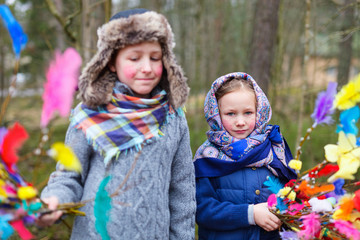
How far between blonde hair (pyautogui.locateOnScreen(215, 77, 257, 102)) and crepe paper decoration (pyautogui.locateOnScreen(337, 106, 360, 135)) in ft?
2.39

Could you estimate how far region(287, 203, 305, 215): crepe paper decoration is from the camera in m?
1.90

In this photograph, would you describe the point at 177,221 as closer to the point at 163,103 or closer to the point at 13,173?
the point at 163,103

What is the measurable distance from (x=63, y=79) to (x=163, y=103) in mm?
657

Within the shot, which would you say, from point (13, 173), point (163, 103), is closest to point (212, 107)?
point (163, 103)

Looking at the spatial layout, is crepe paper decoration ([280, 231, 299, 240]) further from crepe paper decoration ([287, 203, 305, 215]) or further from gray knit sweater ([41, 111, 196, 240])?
gray knit sweater ([41, 111, 196, 240])

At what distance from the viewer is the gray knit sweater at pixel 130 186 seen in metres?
1.72

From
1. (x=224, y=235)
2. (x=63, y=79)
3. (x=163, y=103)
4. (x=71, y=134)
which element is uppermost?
(x=63, y=79)

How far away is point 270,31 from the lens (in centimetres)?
445

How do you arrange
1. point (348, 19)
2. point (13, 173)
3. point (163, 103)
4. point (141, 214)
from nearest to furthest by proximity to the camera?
1. point (13, 173)
2. point (141, 214)
3. point (163, 103)
4. point (348, 19)

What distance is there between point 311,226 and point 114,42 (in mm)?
1340

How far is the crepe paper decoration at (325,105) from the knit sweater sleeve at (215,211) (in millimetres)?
687

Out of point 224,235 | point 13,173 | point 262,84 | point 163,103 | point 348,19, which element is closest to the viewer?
point 13,173

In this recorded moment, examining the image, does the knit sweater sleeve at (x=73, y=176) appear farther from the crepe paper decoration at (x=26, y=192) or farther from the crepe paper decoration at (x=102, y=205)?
the crepe paper decoration at (x=26, y=192)

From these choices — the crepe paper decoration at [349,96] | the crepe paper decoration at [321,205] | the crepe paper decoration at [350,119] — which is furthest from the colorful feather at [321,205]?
Result: the crepe paper decoration at [349,96]
